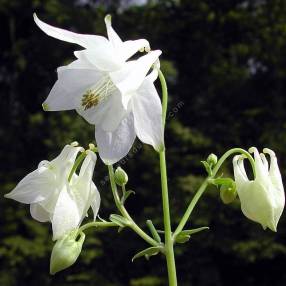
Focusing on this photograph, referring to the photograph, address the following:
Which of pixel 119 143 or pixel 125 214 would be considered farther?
pixel 125 214

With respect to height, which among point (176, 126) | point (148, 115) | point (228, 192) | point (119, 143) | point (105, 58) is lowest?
point (176, 126)

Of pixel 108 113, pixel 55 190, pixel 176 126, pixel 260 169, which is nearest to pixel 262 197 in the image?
pixel 260 169

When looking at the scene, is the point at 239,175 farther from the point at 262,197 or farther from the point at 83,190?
the point at 83,190

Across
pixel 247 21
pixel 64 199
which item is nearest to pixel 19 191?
pixel 64 199

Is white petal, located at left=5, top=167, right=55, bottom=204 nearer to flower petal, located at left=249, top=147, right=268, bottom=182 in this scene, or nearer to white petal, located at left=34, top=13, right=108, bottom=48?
white petal, located at left=34, top=13, right=108, bottom=48

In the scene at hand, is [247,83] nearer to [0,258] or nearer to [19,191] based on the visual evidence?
[0,258]

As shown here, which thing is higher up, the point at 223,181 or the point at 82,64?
the point at 82,64

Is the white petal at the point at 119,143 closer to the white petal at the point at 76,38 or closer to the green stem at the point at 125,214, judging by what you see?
the green stem at the point at 125,214

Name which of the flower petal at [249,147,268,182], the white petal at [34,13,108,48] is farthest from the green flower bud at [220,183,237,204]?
the white petal at [34,13,108,48]
